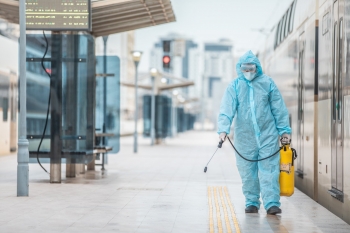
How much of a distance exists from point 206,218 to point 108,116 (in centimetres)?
1323

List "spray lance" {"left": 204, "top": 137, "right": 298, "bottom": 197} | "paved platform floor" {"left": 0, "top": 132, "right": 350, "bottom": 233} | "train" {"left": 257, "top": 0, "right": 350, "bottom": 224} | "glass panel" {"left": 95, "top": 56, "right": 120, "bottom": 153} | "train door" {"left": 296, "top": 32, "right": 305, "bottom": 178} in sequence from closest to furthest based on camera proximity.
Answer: "paved platform floor" {"left": 0, "top": 132, "right": 350, "bottom": 233} → "train" {"left": 257, "top": 0, "right": 350, "bottom": 224} → "spray lance" {"left": 204, "top": 137, "right": 298, "bottom": 197} → "train door" {"left": 296, "top": 32, "right": 305, "bottom": 178} → "glass panel" {"left": 95, "top": 56, "right": 120, "bottom": 153}

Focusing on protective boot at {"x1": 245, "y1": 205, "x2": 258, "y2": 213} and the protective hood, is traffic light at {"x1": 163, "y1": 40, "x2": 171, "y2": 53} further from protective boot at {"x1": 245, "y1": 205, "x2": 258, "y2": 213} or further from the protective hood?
protective boot at {"x1": 245, "y1": 205, "x2": 258, "y2": 213}

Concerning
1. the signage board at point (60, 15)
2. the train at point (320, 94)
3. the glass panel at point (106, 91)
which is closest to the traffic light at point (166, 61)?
the glass panel at point (106, 91)

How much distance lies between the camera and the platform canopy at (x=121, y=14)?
14.4 m

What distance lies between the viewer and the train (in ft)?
29.7

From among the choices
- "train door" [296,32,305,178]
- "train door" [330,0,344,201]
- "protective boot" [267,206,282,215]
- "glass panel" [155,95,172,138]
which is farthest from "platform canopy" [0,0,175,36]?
"glass panel" [155,95,172,138]

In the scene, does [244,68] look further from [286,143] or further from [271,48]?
[271,48]

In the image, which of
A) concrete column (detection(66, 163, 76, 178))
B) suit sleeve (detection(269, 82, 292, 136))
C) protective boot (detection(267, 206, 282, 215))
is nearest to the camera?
protective boot (detection(267, 206, 282, 215))

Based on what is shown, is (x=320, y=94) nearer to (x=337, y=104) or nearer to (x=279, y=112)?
(x=279, y=112)

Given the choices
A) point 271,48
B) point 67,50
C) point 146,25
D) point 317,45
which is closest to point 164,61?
point 271,48

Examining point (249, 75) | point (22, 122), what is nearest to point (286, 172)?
point (249, 75)

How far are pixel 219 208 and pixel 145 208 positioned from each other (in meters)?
1.07

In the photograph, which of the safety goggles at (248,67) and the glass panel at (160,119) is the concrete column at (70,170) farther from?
the glass panel at (160,119)

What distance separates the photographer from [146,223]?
347 inches
